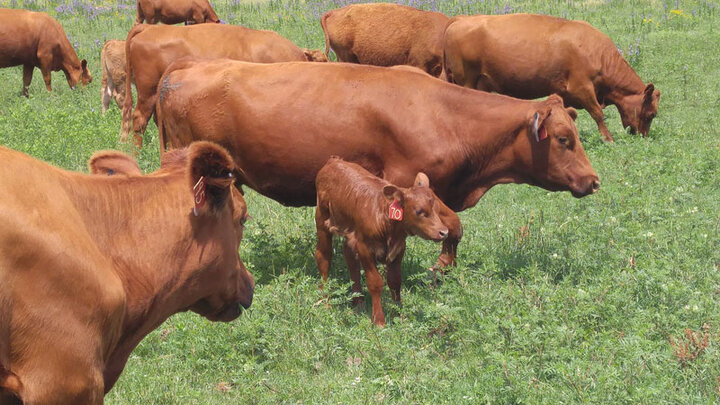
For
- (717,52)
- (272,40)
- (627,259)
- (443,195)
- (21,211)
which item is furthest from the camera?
(717,52)

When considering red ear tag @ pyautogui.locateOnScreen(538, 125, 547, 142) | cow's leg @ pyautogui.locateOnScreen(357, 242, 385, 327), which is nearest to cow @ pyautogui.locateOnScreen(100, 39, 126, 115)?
red ear tag @ pyautogui.locateOnScreen(538, 125, 547, 142)

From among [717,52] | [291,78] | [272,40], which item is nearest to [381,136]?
[291,78]

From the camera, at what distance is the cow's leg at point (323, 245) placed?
26.1 ft

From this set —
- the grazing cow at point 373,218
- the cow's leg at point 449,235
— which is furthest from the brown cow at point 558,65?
the grazing cow at point 373,218

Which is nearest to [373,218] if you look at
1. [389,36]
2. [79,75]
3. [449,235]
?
[449,235]

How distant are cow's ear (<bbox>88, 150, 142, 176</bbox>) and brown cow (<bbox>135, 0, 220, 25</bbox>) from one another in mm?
18485

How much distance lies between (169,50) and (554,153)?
6697 mm

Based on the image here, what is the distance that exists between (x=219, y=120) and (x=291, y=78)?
78 cm

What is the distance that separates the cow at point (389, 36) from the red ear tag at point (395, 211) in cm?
1056

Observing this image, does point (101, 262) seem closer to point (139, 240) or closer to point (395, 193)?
point (139, 240)

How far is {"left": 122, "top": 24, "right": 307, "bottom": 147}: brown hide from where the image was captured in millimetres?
12938

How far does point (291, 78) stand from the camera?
858cm

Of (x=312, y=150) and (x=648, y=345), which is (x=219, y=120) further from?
(x=648, y=345)

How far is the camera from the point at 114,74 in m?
16.2
